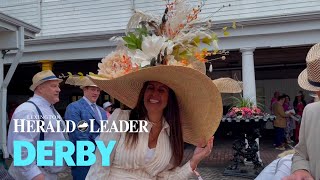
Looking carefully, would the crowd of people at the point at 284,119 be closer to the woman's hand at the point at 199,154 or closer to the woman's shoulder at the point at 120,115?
the woman's hand at the point at 199,154

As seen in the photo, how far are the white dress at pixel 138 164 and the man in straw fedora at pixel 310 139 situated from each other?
600 mm

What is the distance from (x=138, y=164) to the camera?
77.2 inches

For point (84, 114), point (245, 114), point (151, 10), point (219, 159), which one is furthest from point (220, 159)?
point (84, 114)

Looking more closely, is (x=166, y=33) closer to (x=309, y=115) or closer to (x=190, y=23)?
(x=190, y=23)

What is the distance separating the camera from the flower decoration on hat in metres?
1.94

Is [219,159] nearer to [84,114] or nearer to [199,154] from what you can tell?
[84,114]

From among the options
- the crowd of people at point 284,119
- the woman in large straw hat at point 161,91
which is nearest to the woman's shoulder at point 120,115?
the woman in large straw hat at point 161,91

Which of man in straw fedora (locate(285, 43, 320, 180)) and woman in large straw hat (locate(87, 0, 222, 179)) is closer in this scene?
man in straw fedora (locate(285, 43, 320, 180))

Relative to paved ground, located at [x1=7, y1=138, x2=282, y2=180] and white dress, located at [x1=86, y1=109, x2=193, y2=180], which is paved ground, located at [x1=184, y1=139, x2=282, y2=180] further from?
white dress, located at [x1=86, y1=109, x2=193, y2=180]

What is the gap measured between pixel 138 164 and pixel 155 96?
1.36ft

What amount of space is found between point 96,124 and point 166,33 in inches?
73.3

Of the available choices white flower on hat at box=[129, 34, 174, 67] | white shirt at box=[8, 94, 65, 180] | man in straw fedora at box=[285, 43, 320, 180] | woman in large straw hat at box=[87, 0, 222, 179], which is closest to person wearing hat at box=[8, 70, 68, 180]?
white shirt at box=[8, 94, 65, 180]

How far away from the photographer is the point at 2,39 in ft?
26.0

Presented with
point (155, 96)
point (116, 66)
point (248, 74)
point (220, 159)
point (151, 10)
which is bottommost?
point (220, 159)
